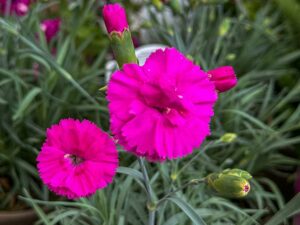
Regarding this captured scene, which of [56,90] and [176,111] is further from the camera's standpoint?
[56,90]

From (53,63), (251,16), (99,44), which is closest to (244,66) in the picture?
(251,16)

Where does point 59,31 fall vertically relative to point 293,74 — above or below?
above

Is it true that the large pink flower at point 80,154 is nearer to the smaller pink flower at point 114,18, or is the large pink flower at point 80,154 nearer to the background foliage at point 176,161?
the smaller pink flower at point 114,18

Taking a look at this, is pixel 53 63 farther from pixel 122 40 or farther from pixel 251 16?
pixel 251 16

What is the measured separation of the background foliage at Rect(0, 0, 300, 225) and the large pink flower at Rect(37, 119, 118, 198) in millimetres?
225

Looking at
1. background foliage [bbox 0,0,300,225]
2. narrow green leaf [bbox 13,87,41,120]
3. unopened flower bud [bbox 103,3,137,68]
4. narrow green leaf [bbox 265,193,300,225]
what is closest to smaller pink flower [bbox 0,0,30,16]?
background foliage [bbox 0,0,300,225]

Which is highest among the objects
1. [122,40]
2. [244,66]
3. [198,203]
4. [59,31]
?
[122,40]

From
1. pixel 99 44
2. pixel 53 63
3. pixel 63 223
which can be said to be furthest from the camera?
pixel 99 44

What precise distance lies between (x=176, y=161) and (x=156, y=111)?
38 centimetres

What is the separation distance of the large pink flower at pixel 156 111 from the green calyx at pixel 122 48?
0.06m

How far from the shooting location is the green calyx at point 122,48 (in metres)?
0.48

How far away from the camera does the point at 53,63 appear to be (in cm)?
79

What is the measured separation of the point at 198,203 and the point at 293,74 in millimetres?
531

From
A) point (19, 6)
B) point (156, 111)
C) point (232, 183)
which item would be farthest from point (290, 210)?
point (19, 6)
